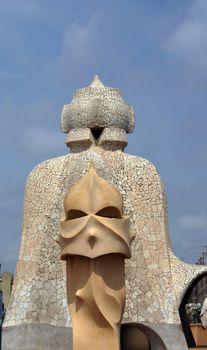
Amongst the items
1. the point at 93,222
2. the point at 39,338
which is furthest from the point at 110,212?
the point at 39,338

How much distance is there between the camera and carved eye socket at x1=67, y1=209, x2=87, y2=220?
305 inches

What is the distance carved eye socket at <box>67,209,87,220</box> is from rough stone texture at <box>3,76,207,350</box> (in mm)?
4589

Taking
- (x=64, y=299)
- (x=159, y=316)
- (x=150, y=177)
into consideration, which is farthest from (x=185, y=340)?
(x=150, y=177)

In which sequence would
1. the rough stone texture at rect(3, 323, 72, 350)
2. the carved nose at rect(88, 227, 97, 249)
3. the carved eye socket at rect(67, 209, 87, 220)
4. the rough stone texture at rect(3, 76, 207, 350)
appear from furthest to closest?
the rough stone texture at rect(3, 76, 207, 350) < the rough stone texture at rect(3, 323, 72, 350) < the carved eye socket at rect(67, 209, 87, 220) < the carved nose at rect(88, 227, 97, 249)

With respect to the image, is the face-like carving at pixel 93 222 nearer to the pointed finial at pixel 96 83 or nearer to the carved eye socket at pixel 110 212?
the carved eye socket at pixel 110 212

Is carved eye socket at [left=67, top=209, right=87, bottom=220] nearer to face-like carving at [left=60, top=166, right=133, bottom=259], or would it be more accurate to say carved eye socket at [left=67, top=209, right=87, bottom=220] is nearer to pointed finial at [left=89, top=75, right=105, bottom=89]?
face-like carving at [left=60, top=166, right=133, bottom=259]

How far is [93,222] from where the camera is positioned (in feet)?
25.0

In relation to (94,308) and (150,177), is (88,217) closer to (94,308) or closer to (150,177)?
(94,308)

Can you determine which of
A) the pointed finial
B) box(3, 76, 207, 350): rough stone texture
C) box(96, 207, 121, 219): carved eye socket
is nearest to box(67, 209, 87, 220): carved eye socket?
box(96, 207, 121, 219): carved eye socket

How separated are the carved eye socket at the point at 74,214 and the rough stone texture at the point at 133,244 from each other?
4.59 m

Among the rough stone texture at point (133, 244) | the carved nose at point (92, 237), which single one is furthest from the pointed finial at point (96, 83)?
the carved nose at point (92, 237)

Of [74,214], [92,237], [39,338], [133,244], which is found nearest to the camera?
[92,237]

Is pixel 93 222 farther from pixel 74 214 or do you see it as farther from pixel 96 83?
pixel 96 83

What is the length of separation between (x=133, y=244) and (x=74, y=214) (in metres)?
4.84
